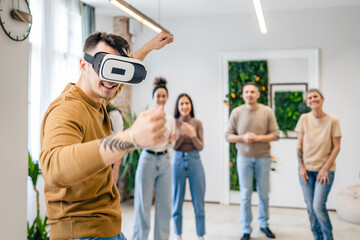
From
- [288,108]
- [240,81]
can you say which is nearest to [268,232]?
[288,108]

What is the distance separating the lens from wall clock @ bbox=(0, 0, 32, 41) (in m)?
1.90

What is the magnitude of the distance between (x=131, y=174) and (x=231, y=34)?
8.46 ft

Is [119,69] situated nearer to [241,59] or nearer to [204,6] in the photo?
[204,6]

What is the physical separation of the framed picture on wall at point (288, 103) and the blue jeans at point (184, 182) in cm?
194

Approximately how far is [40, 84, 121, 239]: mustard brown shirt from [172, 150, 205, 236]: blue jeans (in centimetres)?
191

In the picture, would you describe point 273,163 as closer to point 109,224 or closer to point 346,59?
point 346,59

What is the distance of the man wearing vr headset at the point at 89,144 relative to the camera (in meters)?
0.75

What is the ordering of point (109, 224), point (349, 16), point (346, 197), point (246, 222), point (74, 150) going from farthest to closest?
point (349, 16)
point (346, 197)
point (246, 222)
point (109, 224)
point (74, 150)

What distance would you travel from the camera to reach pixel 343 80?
4359mm

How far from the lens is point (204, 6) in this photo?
14.4 feet

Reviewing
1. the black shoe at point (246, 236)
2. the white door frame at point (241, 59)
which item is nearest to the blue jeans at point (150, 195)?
the black shoe at point (246, 236)

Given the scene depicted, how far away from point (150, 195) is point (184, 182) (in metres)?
0.43

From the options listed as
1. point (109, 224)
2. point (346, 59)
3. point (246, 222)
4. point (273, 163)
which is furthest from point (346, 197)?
point (109, 224)

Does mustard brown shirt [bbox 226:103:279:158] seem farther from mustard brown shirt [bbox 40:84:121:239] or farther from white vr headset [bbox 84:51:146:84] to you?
white vr headset [bbox 84:51:146:84]
